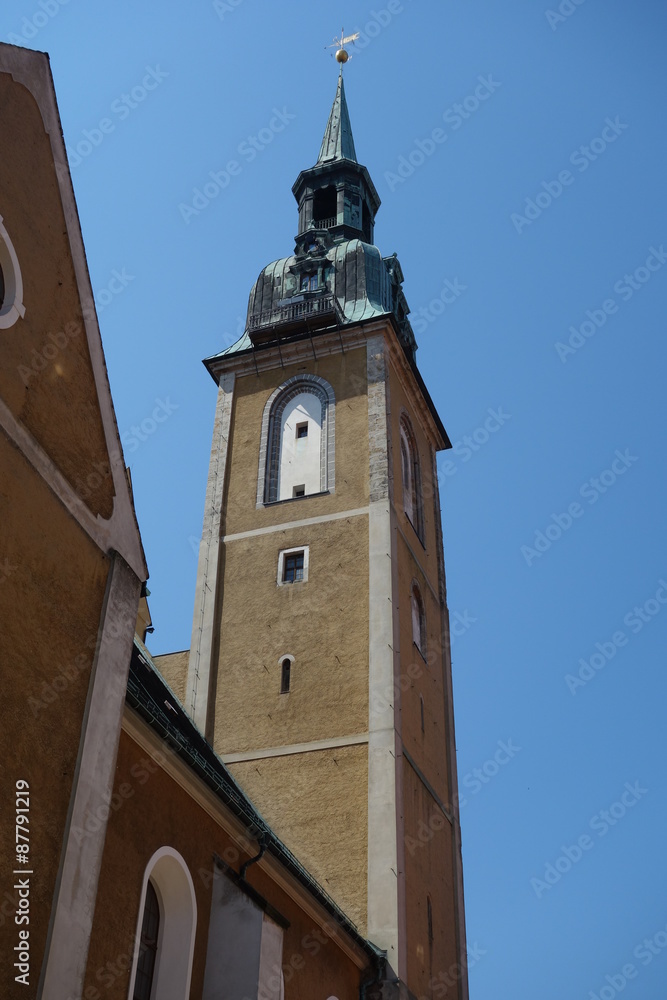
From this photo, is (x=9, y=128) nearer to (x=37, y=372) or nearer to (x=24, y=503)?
(x=37, y=372)

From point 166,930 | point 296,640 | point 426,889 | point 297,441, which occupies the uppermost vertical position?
point 297,441

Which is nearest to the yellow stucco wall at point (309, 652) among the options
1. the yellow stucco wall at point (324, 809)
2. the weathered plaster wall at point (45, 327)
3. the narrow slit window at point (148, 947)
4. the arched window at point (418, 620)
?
the yellow stucco wall at point (324, 809)

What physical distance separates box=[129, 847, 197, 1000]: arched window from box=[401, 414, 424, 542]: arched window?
14.3m

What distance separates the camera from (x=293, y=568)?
2481cm

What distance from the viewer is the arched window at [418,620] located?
2514cm

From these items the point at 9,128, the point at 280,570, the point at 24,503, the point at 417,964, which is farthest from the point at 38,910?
the point at 280,570

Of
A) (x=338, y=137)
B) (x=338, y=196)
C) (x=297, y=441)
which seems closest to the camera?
(x=297, y=441)

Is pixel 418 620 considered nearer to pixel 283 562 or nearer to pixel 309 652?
pixel 283 562

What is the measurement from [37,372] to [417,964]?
544 inches

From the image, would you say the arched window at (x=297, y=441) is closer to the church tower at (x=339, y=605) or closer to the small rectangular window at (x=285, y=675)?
the church tower at (x=339, y=605)

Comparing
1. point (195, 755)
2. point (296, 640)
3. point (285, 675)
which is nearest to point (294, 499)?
point (296, 640)

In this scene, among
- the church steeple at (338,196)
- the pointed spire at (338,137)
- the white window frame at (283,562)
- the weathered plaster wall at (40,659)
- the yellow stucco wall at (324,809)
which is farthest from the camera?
the pointed spire at (338,137)

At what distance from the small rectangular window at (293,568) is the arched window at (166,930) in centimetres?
1155

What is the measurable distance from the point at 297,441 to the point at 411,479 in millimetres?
3288
